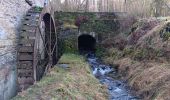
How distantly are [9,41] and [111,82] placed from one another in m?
4.67

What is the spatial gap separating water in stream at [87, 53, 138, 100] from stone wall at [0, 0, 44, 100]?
360 centimetres

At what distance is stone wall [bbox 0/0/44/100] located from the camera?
374 inches

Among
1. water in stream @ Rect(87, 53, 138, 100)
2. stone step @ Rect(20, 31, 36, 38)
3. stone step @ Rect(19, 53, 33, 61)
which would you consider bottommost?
water in stream @ Rect(87, 53, 138, 100)

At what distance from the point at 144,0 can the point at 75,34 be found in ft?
19.9

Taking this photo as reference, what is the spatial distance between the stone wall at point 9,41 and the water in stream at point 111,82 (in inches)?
142

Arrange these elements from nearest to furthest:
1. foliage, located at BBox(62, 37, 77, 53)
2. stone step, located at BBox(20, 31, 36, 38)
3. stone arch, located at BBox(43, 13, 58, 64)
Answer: stone step, located at BBox(20, 31, 36, 38), stone arch, located at BBox(43, 13, 58, 64), foliage, located at BBox(62, 37, 77, 53)

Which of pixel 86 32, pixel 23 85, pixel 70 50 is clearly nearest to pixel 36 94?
pixel 23 85

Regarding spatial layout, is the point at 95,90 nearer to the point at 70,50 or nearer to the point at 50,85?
the point at 50,85

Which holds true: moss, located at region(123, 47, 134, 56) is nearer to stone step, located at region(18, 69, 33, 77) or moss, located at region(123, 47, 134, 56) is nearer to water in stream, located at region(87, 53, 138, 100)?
water in stream, located at region(87, 53, 138, 100)

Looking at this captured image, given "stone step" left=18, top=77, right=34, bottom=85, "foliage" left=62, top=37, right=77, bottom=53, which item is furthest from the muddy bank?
"stone step" left=18, top=77, right=34, bottom=85

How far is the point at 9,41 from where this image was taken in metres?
10.3

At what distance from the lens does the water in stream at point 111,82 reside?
408 inches

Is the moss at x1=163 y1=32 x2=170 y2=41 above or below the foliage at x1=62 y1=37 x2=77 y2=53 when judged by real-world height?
above

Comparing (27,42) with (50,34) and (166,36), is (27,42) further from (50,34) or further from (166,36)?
(166,36)
